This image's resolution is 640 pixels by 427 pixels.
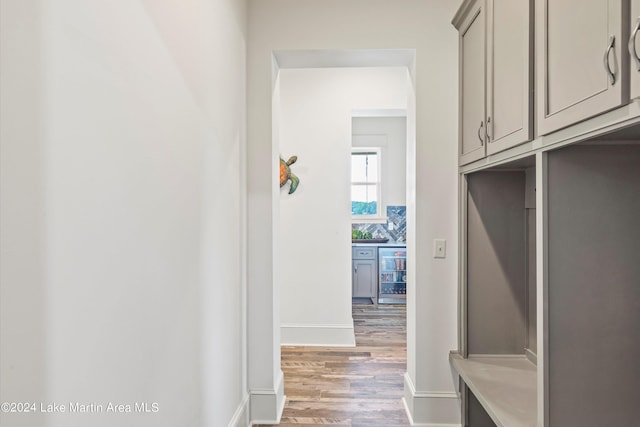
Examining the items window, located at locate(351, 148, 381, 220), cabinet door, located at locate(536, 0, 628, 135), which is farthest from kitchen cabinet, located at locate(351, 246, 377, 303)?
cabinet door, located at locate(536, 0, 628, 135)

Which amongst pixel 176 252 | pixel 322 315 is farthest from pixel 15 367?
pixel 322 315

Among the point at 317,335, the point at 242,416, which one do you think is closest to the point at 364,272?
the point at 317,335

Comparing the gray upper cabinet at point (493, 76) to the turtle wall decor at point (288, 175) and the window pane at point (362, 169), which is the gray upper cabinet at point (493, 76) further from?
the window pane at point (362, 169)

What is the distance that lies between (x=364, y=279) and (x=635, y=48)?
477 cm

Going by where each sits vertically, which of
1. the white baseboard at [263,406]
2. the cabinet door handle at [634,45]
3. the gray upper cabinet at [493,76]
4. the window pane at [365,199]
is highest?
the gray upper cabinet at [493,76]

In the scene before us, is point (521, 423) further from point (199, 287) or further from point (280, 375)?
point (280, 375)

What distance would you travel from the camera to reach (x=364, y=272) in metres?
5.47

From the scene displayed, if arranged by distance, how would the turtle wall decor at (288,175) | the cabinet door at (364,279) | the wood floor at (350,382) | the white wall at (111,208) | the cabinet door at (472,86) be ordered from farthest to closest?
the cabinet door at (364,279) → the turtle wall decor at (288,175) → the wood floor at (350,382) → the cabinet door at (472,86) → the white wall at (111,208)

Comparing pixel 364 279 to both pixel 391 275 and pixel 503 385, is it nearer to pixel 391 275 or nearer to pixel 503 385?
pixel 391 275

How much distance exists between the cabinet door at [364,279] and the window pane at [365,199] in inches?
34.6

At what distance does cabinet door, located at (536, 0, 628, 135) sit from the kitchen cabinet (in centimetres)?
425

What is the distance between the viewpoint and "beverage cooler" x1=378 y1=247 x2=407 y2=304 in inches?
216

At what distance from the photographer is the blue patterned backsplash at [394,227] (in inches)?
235

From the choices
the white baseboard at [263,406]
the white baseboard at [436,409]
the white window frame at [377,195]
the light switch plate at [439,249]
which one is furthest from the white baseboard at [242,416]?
the white window frame at [377,195]
